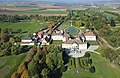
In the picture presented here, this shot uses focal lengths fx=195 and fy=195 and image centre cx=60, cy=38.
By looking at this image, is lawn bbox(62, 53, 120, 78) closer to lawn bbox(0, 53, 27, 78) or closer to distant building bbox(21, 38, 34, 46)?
lawn bbox(0, 53, 27, 78)

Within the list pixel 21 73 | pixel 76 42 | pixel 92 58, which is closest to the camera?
pixel 21 73

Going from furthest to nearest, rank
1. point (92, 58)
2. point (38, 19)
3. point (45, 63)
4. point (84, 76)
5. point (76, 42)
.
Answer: point (38, 19) < point (76, 42) < point (92, 58) < point (45, 63) < point (84, 76)

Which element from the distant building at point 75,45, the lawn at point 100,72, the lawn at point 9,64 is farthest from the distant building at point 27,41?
the lawn at point 100,72

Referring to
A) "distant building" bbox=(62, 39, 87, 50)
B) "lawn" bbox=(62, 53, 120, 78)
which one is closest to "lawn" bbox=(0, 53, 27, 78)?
"lawn" bbox=(62, 53, 120, 78)

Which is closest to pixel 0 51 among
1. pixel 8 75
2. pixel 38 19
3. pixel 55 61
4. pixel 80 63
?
pixel 8 75

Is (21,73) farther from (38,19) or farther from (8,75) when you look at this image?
(38,19)

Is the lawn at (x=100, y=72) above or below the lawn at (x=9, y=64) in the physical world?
below

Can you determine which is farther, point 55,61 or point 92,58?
point 92,58

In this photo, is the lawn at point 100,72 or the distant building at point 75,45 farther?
the distant building at point 75,45

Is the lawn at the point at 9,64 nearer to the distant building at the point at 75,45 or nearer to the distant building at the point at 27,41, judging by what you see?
the distant building at the point at 27,41
